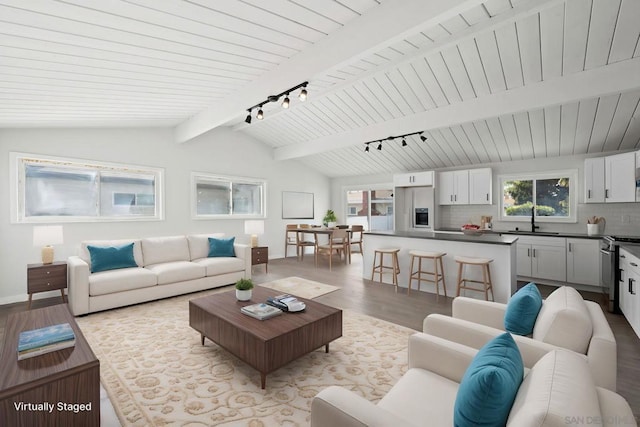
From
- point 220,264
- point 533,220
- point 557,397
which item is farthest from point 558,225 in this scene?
point 220,264

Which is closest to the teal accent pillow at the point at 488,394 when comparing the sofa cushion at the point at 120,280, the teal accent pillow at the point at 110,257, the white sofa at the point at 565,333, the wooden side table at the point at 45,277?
the white sofa at the point at 565,333

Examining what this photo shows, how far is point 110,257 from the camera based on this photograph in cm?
414

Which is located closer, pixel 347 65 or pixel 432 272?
pixel 347 65

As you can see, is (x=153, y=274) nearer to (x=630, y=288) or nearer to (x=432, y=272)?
(x=432, y=272)

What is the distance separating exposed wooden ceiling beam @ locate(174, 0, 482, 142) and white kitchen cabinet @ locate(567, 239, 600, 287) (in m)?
4.56

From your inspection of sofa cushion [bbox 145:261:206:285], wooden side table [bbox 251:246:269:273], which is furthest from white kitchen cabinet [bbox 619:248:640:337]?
sofa cushion [bbox 145:261:206:285]

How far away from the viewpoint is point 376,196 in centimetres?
902

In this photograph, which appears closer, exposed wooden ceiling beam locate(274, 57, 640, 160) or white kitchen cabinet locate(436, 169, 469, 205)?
exposed wooden ceiling beam locate(274, 57, 640, 160)

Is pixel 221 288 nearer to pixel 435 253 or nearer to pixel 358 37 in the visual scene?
pixel 435 253

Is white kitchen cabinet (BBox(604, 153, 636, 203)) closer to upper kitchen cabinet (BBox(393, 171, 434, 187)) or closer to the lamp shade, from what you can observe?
upper kitchen cabinet (BBox(393, 171, 434, 187))

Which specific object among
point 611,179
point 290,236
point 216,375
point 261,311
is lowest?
point 216,375

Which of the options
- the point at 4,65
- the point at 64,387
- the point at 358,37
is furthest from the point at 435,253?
the point at 4,65

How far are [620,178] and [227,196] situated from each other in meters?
7.32

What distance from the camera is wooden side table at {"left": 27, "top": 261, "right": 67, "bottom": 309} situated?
12.2ft
